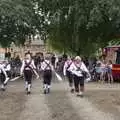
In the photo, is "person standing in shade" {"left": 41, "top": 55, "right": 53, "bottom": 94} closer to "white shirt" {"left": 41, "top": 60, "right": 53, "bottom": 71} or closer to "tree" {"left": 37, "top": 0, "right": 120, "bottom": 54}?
"white shirt" {"left": 41, "top": 60, "right": 53, "bottom": 71}

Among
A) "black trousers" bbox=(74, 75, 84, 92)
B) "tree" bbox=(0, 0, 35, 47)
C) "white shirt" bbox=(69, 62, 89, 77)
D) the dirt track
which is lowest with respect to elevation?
the dirt track

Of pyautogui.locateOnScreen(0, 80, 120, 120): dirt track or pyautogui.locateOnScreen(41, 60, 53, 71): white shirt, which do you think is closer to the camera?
pyautogui.locateOnScreen(0, 80, 120, 120): dirt track

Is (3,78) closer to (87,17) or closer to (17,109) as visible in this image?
(17,109)

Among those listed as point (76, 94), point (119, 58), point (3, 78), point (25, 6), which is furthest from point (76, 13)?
point (76, 94)

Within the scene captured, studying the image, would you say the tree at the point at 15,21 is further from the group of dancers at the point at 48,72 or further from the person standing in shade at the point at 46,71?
the person standing in shade at the point at 46,71

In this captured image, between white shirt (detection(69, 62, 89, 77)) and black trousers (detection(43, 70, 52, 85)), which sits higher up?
white shirt (detection(69, 62, 89, 77))

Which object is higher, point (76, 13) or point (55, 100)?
point (76, 13)

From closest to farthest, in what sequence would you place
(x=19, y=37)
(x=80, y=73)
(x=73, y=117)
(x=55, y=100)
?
(x=73, y=117) < (x=55, y=100) < (x=80, y=73) < (x=19, y=37)

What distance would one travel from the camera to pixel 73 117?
1524 centimetres

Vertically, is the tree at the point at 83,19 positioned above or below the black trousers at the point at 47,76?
above

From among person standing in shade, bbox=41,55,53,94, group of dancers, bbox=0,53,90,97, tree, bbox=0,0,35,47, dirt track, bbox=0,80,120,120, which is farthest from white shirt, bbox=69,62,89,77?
tree, bbox=0,0,35,47

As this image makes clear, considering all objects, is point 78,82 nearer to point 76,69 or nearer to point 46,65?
point 76,69

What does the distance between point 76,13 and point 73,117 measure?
25975 millimetres

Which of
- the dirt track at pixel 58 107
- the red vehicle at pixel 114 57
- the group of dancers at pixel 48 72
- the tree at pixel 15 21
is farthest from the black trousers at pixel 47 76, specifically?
the tree at pixel 15 21
